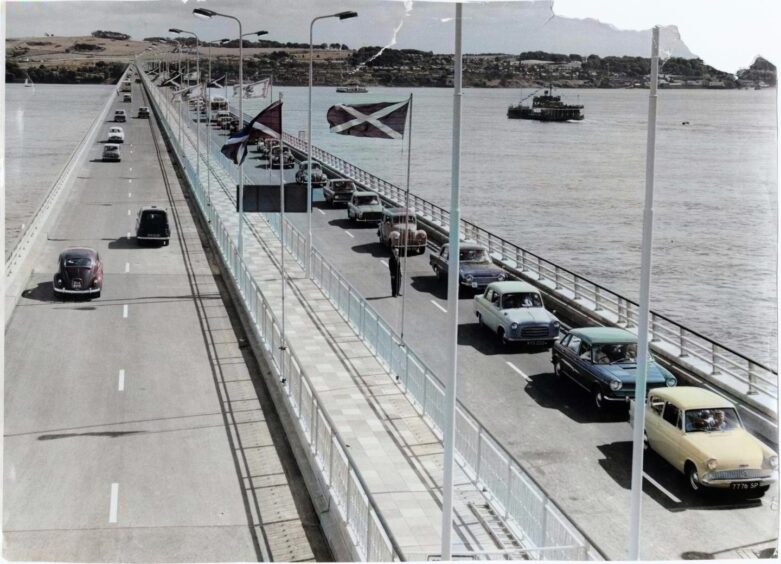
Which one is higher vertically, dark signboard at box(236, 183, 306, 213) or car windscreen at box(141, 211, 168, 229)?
dark signboard at box(236, 183, 306, 213)

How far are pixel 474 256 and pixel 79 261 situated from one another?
9996 millimetres

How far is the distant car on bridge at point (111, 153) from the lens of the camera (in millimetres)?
54781

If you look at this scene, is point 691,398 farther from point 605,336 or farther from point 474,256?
point 474,256

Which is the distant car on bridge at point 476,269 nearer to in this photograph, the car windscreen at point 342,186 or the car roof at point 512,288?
the car roof at point 512,288

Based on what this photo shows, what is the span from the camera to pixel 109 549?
1204 cm

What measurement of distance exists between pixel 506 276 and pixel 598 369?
9249 millimetres

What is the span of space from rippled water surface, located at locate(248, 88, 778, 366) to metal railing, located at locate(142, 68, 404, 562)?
803cm

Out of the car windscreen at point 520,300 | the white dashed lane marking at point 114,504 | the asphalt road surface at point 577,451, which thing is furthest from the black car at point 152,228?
the white dashed lane marking at point 114,504

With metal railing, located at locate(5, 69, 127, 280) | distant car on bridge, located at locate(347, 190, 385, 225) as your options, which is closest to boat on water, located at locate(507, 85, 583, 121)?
metal railing, located at locate(5, 69, 127, 280)

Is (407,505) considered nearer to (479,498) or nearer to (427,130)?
(479,498)

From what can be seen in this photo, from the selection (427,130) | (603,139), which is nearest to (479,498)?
(427,130)

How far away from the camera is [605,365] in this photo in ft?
57.5

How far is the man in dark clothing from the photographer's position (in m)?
25.8

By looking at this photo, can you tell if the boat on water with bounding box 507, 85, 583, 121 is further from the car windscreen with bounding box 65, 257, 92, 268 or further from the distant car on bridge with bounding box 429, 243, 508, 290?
the car windscreen with bounding box 65, 257, 92, 268
